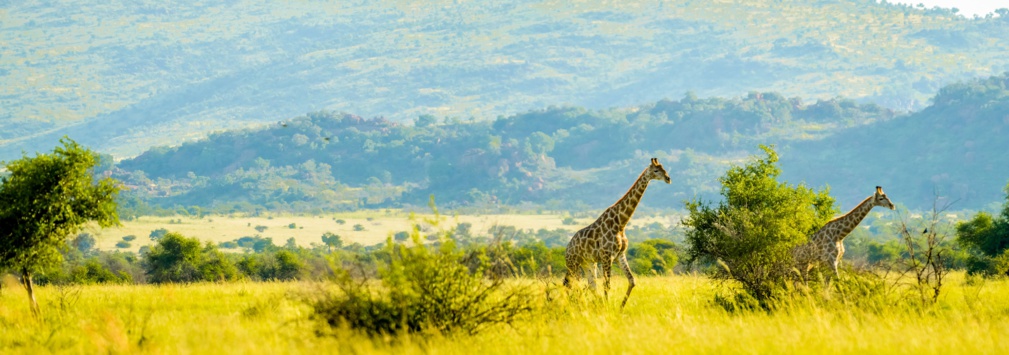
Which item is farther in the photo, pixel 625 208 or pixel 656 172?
pixel 625 208

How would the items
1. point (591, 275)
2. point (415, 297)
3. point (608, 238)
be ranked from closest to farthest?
point (415, 297) < point (608, 238) < point (591, 275)

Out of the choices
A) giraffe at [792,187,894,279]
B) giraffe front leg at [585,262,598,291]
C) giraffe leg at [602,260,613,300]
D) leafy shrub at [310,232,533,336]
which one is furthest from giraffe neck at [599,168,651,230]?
leafy shrub at [310,232,533,336]

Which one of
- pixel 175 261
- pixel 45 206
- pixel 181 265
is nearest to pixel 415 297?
pixel 45 206

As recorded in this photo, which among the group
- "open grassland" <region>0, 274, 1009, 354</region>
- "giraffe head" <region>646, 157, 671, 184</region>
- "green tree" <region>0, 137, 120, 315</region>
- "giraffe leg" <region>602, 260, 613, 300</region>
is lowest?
"giraffe leg" <region>602, 260, 613, 300</region>

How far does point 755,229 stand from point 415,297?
10110 millimetres

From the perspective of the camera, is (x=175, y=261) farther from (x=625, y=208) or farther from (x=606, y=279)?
(x=606, y=279)

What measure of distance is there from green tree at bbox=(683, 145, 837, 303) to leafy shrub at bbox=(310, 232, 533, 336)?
20.4 ft

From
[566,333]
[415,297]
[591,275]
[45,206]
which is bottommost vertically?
[591,275]

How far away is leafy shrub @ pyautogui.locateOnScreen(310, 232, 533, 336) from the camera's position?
15.7m

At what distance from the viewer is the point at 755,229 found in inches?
930

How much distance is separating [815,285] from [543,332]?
28.9 ft

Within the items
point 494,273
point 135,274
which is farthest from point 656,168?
point 135,274

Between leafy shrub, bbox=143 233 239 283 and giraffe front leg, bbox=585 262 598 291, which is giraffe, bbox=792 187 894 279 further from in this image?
leafy shrub, bbox=143 233 239 283

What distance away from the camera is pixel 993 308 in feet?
70.6
